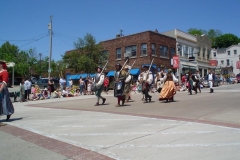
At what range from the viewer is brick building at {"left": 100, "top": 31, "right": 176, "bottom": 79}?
3281 centimetres

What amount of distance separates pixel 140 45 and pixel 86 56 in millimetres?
7619

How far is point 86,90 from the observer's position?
23891 millimetres

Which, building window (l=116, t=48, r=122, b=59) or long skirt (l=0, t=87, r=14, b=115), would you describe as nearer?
long skirt (l=0, t=87, r=14, b=115)

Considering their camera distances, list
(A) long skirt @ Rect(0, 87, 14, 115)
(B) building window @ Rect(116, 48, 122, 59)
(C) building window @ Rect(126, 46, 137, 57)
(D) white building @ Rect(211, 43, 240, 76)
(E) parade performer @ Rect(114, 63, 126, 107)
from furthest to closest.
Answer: (D) white building @ Rect(211, 43, 240, 76) → (B) building window @ Rect(116, 48, 122, 59) → (C) building window @ Rect(126, 46, 137, 57) → (E) parade performer @ Rect(114, 63, 126, 107) → (A) long skirt @ Rect(0, 87, 14, 115)

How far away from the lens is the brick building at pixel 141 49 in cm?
3281

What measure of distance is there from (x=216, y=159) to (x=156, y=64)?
98.7 ft

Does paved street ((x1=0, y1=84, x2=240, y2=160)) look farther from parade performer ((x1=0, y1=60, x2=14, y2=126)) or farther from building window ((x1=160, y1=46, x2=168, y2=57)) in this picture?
building window ((x1=160, y1=46, x2=168, y2=57))

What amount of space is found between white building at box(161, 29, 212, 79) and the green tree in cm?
4209

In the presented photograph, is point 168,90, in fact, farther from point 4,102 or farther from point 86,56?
point 86,56

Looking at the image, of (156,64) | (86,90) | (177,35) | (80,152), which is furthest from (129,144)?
(177,35)

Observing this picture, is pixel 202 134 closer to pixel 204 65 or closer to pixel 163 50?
pixel 163 50

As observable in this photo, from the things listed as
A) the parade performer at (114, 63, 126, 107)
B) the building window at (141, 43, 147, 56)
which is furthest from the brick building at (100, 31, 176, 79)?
the parade performer at (114, 63, 126, 107)

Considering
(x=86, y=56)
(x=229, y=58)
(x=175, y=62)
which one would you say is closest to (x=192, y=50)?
(x=175, y=62)

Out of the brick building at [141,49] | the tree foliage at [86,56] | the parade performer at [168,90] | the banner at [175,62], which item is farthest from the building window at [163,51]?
the parade performer at [168,90]
